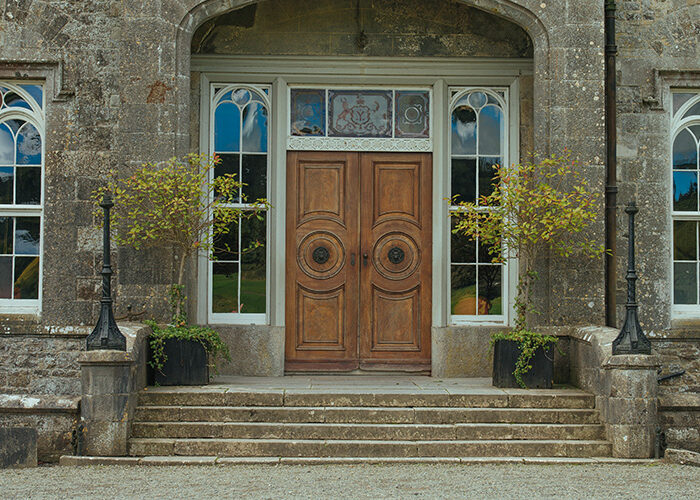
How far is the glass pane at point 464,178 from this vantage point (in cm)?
945

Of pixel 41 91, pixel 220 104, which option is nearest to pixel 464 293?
pixel 220 104

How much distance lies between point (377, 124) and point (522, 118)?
1595mm

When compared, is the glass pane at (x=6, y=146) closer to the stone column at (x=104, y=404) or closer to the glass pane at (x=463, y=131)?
the stone column at (x=104, y=404)

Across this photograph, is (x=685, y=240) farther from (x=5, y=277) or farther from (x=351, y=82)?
(x=5, y=277)

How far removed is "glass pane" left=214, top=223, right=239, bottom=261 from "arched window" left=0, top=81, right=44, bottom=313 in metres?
1.92

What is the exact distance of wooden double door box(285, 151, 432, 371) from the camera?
9.38 m

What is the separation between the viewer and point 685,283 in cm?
927

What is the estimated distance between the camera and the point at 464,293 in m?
9.41

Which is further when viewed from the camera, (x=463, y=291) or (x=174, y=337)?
(x=463, y=291)

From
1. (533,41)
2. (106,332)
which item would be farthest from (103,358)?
(533,41)

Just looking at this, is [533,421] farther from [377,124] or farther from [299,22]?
[299,22]

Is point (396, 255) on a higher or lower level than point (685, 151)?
lower

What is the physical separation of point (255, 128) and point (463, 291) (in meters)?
2.93

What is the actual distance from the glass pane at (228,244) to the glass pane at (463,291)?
2409 millimetres
